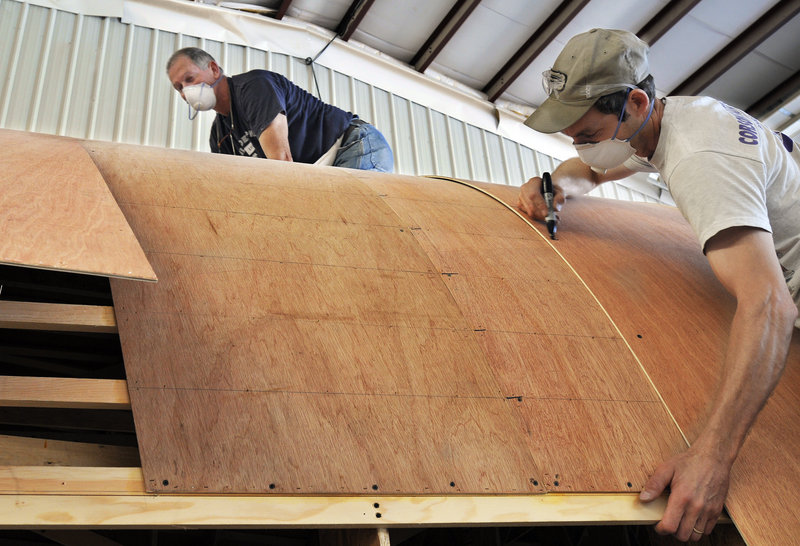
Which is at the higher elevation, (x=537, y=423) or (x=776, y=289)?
(x=776, y=289)

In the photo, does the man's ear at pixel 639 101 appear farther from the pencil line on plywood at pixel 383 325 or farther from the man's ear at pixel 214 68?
the man's ear at pixel 214 68

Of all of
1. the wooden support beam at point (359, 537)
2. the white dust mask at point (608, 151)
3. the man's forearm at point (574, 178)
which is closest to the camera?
the wooden support beam at point (359, 537)

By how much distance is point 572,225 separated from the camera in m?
3.37

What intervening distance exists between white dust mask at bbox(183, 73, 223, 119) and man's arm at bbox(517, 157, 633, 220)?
2.11m

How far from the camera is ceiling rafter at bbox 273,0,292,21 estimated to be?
8.22 meters

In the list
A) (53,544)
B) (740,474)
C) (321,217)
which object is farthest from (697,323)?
(53,544)

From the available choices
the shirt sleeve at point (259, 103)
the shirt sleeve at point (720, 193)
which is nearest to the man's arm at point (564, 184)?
the shirt sleeve at point (720, 193)

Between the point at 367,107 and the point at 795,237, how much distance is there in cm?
683

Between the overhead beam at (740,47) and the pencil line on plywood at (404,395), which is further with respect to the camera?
the overhead beam at (740,47)

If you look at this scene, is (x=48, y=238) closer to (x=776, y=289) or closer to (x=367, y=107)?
(x=776, y=289)

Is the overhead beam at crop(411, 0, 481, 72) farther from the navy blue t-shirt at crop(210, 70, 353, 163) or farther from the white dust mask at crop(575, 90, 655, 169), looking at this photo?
the white dust mask at crop(575, 90, 655, 169)

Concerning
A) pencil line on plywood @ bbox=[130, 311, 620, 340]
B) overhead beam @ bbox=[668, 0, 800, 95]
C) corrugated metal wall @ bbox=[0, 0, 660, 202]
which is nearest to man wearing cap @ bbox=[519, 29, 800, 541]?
pencil line on plywood @ bbox=[130, 311, 620, 340]

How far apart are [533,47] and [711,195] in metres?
7.21

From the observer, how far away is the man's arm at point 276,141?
418 cm
